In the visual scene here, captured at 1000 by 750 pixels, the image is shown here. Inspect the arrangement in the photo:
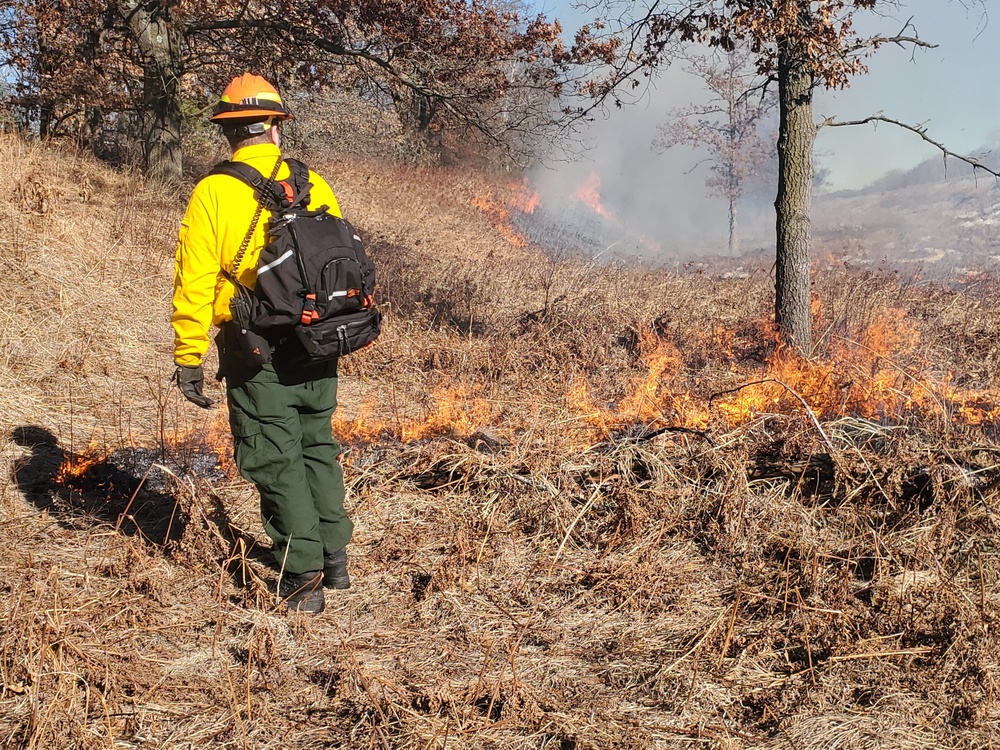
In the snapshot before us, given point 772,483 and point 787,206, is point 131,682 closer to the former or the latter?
point 772,483

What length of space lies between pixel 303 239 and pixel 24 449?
3.19 metres

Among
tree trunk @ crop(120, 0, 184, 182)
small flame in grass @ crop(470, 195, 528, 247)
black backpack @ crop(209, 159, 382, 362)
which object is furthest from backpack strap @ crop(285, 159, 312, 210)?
small flame in grass @ crop(470, 195, 528, 247)

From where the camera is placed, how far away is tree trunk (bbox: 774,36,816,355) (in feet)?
23.5

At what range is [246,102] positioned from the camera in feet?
11.0

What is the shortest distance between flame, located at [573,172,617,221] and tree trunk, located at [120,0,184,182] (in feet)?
84.2

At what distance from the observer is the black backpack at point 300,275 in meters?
3.27

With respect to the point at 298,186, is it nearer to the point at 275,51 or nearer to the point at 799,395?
the point at 799,395

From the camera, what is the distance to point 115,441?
5461mm

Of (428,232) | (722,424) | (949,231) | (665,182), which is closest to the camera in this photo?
(722,424)

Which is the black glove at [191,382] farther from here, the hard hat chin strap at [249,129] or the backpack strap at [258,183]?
the hard hat chin strap at [249,129]

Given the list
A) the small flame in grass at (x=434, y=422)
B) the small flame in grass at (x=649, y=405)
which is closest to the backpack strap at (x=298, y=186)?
the small flame in grass at (x=434, y=422)

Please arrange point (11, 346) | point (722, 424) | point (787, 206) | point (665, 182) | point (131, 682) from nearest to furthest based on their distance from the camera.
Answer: point (131, 682), point (722, 424), point (11, 346), point (787, 206), point (665, 182)

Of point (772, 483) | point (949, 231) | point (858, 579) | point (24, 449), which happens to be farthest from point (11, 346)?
point (949, 231)

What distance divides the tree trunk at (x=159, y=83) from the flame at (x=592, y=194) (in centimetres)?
2566
